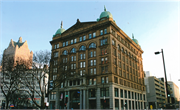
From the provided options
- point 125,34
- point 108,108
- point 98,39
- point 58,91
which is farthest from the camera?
point 125,34

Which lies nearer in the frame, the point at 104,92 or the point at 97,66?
the point at 104,92

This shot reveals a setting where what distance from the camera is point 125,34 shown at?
7088cm

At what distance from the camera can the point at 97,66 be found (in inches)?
2251

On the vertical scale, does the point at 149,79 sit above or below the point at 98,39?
below

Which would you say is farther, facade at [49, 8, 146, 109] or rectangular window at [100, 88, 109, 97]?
facade at [49, 8, 146, 109]

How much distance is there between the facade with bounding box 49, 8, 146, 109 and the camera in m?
54.2

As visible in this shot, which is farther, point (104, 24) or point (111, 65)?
point (104, 24)

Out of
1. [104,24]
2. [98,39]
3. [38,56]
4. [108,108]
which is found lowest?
[108,108]

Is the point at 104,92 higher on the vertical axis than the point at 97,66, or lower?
lower

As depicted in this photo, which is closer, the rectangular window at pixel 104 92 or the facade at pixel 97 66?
the rectangular window at pixel 104 92

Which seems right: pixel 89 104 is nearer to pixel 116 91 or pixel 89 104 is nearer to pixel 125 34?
pixel 116 91

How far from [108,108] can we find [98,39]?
2342cm

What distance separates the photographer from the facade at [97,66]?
5425cm

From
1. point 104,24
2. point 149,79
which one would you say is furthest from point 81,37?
point 149,79
